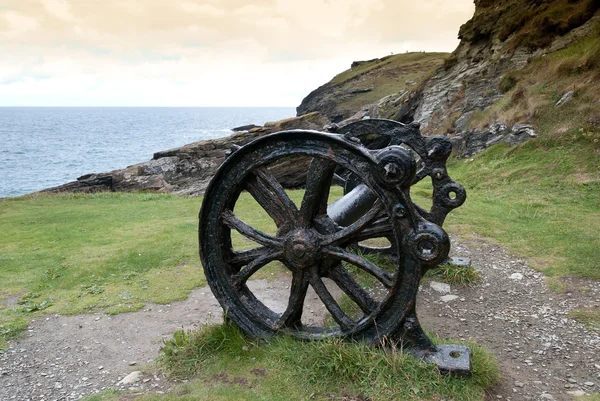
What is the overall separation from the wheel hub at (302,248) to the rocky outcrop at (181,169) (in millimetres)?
17839

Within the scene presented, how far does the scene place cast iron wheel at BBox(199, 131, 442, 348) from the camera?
3846mm

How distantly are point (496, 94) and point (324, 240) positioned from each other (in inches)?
660

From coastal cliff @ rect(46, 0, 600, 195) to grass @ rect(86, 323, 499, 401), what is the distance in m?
11.9

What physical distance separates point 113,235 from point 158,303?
5.10 meters

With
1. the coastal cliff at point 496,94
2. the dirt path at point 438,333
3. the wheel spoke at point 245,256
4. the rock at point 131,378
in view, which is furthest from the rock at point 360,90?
the rock at point 131,378

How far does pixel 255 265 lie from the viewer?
178 inches

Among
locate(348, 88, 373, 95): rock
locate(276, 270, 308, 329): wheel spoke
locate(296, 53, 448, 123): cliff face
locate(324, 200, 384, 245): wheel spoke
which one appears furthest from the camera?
locate(348, 88, 373, 95): rock

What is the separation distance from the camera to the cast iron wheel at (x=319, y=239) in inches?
151

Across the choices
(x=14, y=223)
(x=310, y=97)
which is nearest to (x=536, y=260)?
(x=14, y=223)

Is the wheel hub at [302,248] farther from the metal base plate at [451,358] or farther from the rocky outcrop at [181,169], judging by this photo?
the rocky outcrop at [181,169]

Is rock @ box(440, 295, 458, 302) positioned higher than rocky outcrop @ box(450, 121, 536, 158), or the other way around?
rocky outcrop @ box(450, 121, 536, 158)

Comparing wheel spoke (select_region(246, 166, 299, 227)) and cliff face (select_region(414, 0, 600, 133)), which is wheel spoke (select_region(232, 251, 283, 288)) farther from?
cliff face (select_region(414, 0, 600, 133))

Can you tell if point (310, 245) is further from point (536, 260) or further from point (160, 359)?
point (536, 260)

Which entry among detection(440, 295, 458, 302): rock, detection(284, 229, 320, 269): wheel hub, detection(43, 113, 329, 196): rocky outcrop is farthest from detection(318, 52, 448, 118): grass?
detection(284, 229, 320, 269): wheel hub
